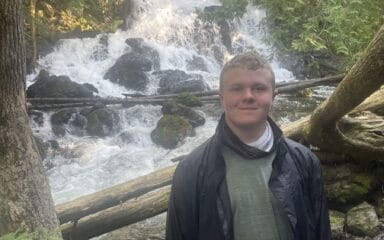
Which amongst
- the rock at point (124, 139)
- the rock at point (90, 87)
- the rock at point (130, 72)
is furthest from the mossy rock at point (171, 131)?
the rock at point (130, 72)

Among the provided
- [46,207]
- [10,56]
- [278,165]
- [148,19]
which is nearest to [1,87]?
[10,56]

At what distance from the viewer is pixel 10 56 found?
14.8 feet

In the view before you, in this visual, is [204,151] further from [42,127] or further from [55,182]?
[42,127]

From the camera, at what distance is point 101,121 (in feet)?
45.0

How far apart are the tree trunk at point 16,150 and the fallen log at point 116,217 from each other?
111 centimetres

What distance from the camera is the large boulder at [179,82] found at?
17047 millimetres

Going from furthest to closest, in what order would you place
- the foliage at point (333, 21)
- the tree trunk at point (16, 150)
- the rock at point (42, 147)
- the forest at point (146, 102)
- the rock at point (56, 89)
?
1. the rock at point (56, 89)
2. the rock at point (42, 147)
3. the foliage at point (333, 21)
4. the forest at point (146, 102)
5. the tree trunk at point (16, 150)

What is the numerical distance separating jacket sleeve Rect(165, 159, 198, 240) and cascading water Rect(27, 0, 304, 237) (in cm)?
732

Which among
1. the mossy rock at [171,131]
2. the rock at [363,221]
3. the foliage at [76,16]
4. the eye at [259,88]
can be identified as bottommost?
the rock at [363,221]

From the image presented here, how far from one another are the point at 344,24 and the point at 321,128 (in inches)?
118

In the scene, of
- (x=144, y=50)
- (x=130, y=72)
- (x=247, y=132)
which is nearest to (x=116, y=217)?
(x=247, y=132)

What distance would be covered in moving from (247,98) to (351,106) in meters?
3.11

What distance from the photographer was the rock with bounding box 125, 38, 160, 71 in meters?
20.6

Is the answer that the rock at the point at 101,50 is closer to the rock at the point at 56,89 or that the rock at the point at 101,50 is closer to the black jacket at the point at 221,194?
the rock at the point at 56,89
